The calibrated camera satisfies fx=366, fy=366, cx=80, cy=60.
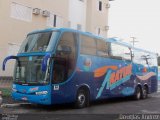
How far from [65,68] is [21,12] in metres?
13.0

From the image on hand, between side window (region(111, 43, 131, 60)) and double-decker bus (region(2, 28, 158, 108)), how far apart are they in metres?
0.06

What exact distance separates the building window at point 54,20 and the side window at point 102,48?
40.2 ft

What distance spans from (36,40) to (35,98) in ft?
8.74

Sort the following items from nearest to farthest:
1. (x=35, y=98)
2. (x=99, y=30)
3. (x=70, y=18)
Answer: (x=35, y=98)
(x=70, y=18)
(x=99, y=30)

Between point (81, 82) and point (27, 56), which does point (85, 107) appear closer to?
point (81, 82)

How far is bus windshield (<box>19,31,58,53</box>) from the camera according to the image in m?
15.8

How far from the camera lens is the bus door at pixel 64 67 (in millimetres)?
15461

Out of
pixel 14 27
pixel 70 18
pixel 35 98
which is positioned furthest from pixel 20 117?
pixel 70 18

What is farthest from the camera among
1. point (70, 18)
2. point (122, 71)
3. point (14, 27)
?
point (70, 18)

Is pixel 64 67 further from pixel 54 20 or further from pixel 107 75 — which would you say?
pixel 54 20

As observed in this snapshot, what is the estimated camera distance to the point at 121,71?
68.5 feet

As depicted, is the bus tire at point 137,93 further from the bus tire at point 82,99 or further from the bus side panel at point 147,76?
the bus tire at point 82,99

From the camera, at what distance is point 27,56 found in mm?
16094

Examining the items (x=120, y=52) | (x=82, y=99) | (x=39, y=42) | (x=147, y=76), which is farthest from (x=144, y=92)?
(x=39, y=42)
